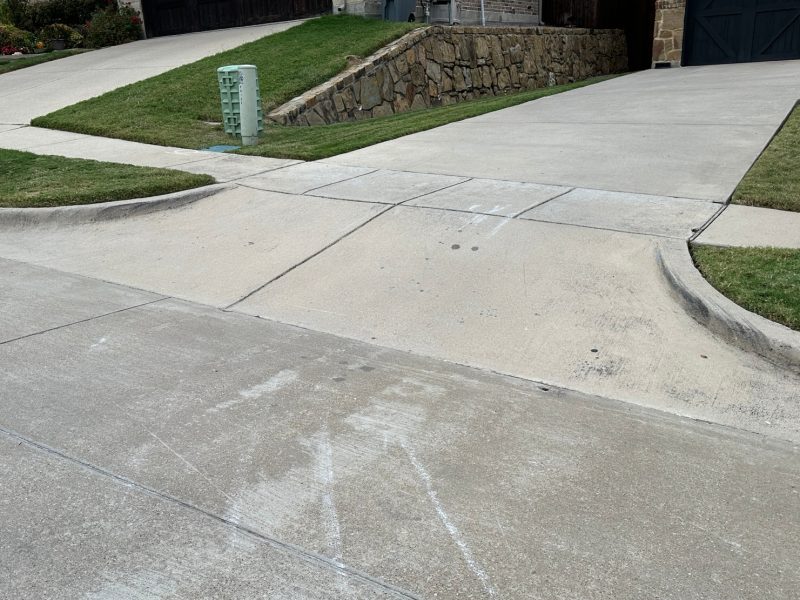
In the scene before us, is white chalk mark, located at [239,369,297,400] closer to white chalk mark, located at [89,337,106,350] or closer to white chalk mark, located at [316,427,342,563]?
white chalk mark, located at [316,427,342,563]

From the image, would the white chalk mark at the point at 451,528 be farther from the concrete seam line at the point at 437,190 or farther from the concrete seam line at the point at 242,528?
the concrete seam line at the point at 437,190

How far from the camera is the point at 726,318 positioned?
15.9 feet

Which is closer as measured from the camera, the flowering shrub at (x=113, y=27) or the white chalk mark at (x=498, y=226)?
the white chalk mark at (x=498, y=226)

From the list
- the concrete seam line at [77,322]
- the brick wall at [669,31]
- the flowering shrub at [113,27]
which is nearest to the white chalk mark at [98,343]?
the concrete seam line at [77,322]

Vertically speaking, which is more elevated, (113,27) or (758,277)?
(113,27)

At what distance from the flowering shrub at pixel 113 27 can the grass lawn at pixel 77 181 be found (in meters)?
14.6

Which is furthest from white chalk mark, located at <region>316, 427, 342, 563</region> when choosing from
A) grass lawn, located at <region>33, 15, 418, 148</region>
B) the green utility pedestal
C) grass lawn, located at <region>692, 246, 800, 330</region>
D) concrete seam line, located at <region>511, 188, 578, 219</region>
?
grass lawn, located at <region>33, 15, 418, 148</region>

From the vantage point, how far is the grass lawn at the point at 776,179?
6.98 metres

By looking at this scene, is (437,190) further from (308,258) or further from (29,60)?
(29,60)

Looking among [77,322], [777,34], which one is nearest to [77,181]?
[77,322]

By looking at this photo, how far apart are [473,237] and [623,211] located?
4.84 feet

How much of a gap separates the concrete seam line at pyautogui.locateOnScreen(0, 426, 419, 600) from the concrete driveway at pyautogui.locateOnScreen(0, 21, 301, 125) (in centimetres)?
1114

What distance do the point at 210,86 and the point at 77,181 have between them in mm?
6257

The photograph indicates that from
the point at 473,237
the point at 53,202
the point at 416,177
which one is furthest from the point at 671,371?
the point at 53,202
